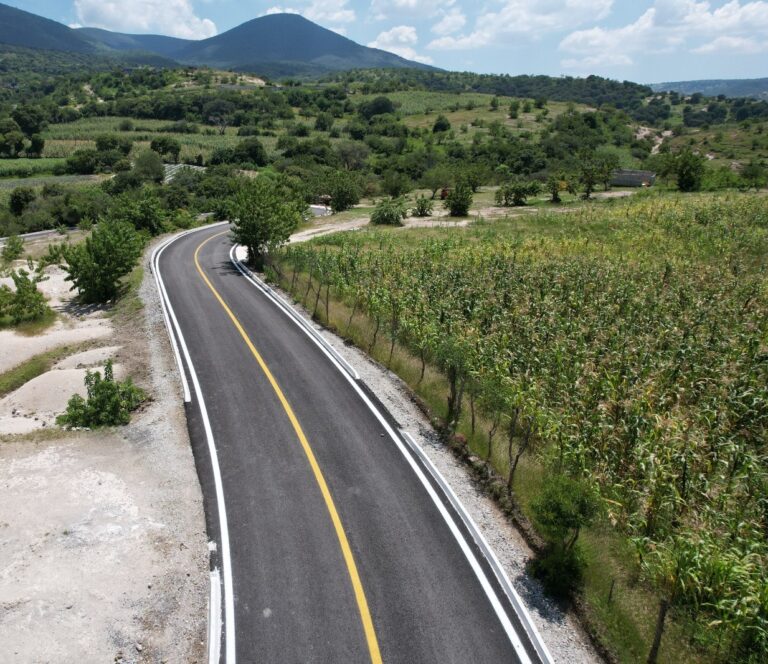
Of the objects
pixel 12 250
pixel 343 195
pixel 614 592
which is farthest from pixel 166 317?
pixel 343 195

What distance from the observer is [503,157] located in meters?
120

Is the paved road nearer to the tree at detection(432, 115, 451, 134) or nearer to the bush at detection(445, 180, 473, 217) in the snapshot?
the bush at detection(445, 180, 473, 217)

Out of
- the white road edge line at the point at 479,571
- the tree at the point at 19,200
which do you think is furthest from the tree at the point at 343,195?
the white road edge line at the point at 479,571

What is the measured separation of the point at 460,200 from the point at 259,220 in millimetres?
33827

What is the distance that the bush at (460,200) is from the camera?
65188 millimetres

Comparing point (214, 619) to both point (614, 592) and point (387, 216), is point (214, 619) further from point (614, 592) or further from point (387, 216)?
point (387, 216)

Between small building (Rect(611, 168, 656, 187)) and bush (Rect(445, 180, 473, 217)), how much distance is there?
38.2 meters

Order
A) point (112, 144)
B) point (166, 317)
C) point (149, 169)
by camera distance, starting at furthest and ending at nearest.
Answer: point (112, 144) → point (149, 169) → point (166, 317)

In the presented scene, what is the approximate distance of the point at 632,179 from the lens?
288ft

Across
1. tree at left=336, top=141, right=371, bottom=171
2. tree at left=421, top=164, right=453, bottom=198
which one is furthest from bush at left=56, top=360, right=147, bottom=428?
tree at left=336, top=141, right=371, bottom=171

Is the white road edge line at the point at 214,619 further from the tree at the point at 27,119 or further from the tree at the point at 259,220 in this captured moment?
the tree at the point at 27,119

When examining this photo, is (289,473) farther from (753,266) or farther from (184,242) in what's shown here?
(184,242)

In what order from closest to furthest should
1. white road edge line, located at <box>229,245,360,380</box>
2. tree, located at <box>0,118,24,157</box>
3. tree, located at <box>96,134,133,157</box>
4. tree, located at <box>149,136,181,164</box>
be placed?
white road edge line, located at <box>229,245,360,380</box>
tree, located at <box>96,134,133,157</box>
tree, located at <box>149,136,181,164</box>
tree, located at <box>0,118,24,157</box>

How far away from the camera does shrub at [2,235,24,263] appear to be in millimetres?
48438
